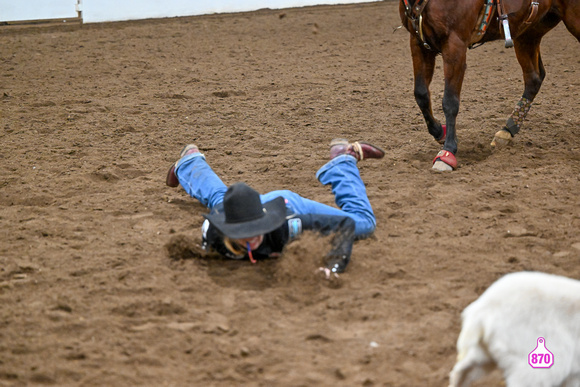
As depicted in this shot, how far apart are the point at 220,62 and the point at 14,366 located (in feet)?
21.8

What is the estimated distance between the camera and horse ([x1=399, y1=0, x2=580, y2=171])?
495cm

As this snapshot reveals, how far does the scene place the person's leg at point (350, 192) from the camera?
12.6 feet

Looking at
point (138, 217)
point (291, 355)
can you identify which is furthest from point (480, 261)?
point (138, 217)

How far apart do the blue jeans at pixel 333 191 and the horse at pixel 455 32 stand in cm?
134

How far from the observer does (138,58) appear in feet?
29.5

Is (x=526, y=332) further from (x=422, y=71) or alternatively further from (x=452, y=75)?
(x=422, y=71)

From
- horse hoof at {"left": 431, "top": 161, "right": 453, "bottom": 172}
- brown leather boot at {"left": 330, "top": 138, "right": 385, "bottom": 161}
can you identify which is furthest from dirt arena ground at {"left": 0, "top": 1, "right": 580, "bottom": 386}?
brown leather boot at {"left": 330, "top": 138, "right": 385, "bottom": 161}

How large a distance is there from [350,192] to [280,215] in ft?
2.49

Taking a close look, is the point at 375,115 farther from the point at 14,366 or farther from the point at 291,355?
the point at 14,366

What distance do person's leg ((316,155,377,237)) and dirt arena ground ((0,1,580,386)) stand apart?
0.14 metres

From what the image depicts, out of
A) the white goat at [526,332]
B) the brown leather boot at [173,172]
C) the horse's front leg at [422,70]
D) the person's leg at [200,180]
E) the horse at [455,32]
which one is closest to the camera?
the white goat at [526,332]

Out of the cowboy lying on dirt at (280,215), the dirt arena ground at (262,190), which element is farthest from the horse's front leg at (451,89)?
the cowboy lying on dirt at (280,215)

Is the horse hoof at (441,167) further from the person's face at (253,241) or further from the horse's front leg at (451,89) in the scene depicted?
the person's face at (253,241)

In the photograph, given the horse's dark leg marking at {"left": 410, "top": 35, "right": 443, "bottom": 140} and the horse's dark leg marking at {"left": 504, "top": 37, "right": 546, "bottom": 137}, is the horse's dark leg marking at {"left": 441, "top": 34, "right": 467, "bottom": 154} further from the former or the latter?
the horse's dark leg marking at {"left": 504, "top": 37, "right": 546, "bottom": 137}
